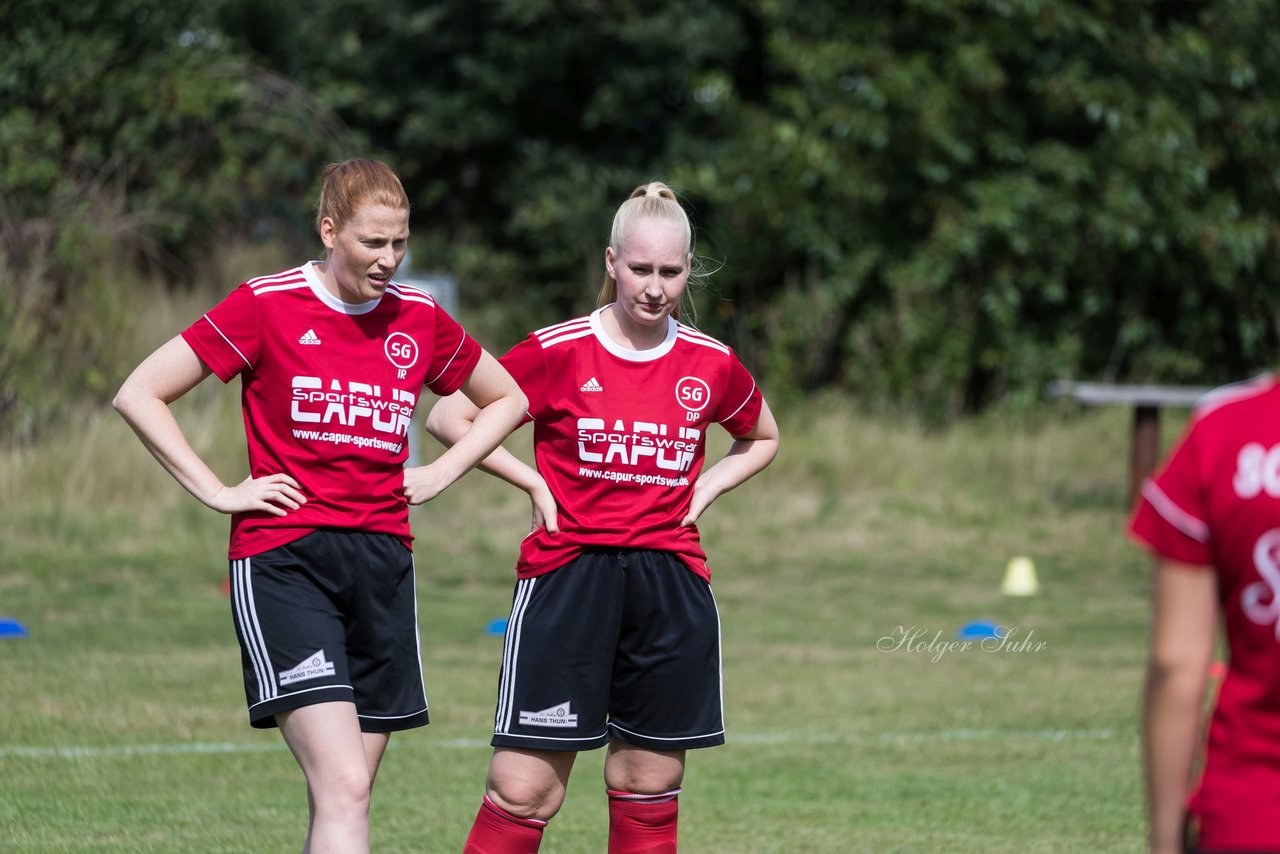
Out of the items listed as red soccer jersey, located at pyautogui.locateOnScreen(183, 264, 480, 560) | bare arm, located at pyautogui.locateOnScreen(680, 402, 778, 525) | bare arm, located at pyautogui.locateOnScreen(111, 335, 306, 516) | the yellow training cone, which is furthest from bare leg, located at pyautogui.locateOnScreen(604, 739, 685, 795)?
the yellow training cone

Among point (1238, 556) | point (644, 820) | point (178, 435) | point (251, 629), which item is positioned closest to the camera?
point (1238, 556)

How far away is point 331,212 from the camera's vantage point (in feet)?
13.7

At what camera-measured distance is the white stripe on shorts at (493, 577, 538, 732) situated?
439 cm

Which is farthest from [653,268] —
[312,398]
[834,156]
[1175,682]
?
[834,156]

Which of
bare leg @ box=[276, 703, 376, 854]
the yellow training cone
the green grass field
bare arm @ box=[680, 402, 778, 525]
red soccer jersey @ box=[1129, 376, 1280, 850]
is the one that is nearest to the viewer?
red soccer jersey @ box=[1129, 376, 1280, 850]

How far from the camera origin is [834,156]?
19.8 metres

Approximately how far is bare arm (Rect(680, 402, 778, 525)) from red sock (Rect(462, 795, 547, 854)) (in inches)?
35.4

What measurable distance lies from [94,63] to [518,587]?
1356 centimetres

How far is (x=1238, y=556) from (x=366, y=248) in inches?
96.0

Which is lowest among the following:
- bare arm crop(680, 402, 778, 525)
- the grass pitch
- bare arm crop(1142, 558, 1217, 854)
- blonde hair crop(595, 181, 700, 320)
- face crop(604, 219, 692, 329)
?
the grass pitch

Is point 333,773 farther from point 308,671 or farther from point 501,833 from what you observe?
point 501,833

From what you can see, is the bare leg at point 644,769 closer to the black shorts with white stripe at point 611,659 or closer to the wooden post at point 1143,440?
the black shorts with white stripe at point 611,659

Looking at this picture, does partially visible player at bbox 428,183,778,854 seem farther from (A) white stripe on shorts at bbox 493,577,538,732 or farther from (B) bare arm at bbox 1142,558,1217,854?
(B) bare arm at bbox 1142,558,1217,854

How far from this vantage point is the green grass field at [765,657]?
245 inches
